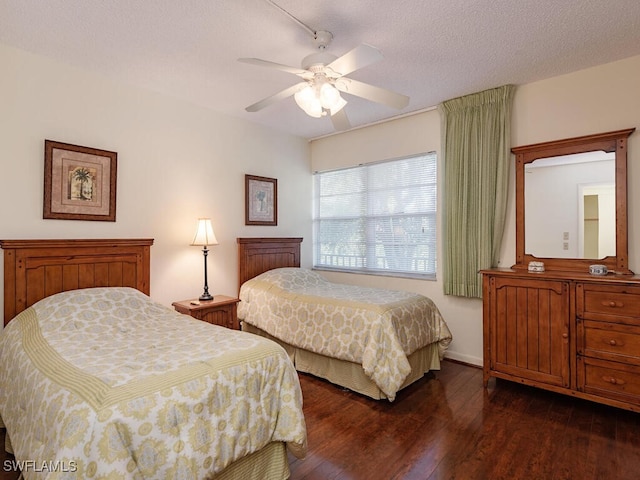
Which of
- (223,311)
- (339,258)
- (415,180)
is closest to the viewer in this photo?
(223,311)

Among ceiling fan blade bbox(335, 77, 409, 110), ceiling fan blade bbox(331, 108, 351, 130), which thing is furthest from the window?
ceiling fan blade bbox(335, 77, 409, 110)

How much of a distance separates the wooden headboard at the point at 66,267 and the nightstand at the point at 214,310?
0.38 meters

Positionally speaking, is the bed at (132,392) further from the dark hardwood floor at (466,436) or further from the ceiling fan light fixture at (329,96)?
the ceiling fan light fixture at (329,96)

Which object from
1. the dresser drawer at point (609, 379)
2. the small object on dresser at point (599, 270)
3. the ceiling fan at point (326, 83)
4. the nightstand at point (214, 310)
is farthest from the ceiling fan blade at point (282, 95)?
the dresser drawer at point (609, 379)

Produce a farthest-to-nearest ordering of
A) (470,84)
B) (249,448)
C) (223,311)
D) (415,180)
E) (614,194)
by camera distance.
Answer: (415,180), (223,311), (470,84), (614,194), (249,448)

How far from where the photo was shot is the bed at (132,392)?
123 centimetres

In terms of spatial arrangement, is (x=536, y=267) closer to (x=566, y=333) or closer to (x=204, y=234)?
(x=566, y=333)

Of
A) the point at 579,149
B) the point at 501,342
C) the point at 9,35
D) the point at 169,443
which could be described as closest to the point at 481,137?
the point at 579,149

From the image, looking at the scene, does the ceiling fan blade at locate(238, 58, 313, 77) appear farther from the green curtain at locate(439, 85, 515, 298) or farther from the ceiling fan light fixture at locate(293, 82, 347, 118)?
the green curtain at locate(439, 85, 515, 298)

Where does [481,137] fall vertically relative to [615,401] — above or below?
above

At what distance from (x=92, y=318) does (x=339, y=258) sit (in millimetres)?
2905

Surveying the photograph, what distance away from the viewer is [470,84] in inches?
121

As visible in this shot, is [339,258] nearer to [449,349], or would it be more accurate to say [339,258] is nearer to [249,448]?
[449,349]

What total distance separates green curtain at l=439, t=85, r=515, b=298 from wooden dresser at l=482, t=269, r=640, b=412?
1.53 feet
